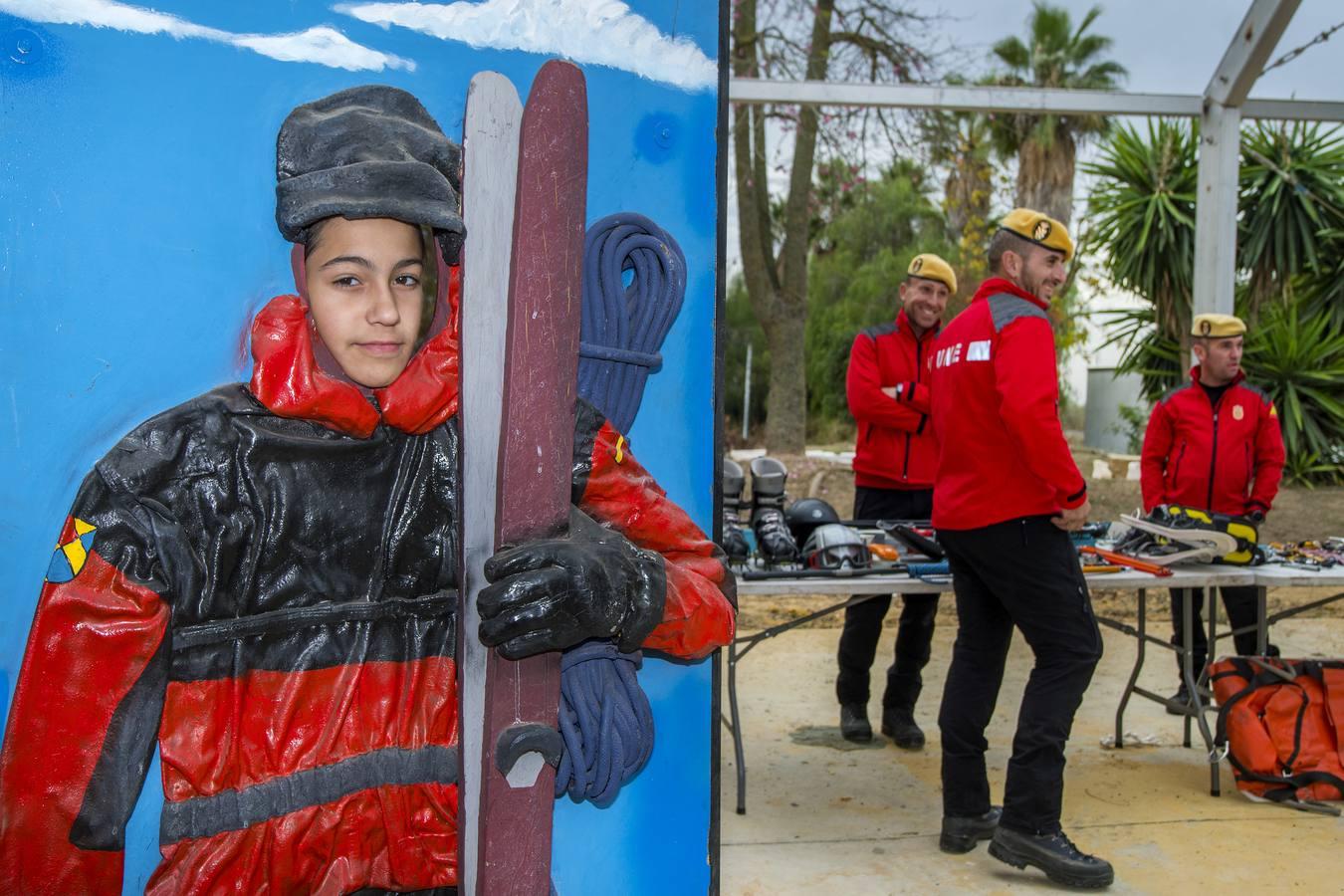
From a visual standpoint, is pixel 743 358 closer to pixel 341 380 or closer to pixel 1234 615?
pixel 1234 615

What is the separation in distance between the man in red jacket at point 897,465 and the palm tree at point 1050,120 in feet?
41.0

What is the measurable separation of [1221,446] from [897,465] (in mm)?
1359

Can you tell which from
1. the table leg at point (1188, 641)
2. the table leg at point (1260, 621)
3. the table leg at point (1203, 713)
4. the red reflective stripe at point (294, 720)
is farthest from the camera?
the table leg at point (1260, 621)

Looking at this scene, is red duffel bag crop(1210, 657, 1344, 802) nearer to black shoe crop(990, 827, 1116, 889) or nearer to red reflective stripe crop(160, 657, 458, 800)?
black shoe crop(990, 827, 1116, 889)

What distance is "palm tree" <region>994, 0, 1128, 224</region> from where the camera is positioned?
17.7 meters

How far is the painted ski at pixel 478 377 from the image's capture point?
147cm

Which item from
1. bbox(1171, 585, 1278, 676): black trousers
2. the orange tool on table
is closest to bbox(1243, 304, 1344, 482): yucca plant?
bbox(1171, 585, 1278, 676): black trousers

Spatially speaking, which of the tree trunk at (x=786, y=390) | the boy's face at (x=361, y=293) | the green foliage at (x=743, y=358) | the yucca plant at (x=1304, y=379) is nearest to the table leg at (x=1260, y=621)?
the boy's face at (x=361, y=293)

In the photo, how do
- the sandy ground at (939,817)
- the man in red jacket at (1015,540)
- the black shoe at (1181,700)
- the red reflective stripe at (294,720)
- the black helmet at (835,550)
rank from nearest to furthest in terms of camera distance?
1. the red reflective stripe at (294,720)
2. the man in red jacket at (1015,540)
3. the sandy ground at (939,817)
4. the black helmet at (835,550)
5. the black shoe at (1181,700)

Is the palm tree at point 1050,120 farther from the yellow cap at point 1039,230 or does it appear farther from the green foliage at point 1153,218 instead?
the yellow cap at point 1039,230

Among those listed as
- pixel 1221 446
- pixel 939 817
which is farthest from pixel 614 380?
pixel 1221 446

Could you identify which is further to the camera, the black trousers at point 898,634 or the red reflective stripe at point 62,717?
the black trousers at point 898,634

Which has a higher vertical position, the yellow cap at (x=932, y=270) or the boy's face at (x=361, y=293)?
the yellow cap at (x=932, y=270)

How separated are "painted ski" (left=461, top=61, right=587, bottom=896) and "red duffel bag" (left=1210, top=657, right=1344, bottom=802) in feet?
11.8
